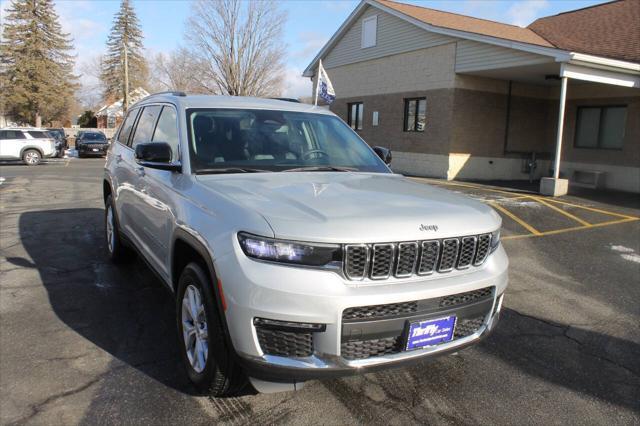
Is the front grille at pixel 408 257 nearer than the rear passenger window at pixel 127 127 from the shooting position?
Yes

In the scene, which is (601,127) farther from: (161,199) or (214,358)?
(214,358)

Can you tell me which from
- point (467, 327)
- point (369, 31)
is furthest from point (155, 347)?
point (369, 31)

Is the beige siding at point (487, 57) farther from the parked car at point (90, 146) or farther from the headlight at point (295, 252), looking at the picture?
the parked car at point (90, 146)

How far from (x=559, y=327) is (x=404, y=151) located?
1520cm

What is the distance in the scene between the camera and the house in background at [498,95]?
15.3 m

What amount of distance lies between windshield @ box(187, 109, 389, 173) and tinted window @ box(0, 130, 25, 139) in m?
22.8

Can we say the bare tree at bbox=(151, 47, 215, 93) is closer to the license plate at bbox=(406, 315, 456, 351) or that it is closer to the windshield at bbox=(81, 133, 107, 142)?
the windshield at bbox=(81, 133, 107, 142)

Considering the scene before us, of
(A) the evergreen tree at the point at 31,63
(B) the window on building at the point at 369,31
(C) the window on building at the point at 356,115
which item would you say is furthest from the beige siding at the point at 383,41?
(A) the evergreen tree at the point at 31,63

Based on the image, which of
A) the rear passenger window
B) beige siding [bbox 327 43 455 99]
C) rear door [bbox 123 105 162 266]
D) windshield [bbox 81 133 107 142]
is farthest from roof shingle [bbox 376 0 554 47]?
windshield [bbox 81 133 107 142]

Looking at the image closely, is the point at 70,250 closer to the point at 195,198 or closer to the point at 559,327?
the point at 195,198

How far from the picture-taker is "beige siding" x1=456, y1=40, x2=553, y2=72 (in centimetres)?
1362

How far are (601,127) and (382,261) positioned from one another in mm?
16617

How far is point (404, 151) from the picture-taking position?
19.2m

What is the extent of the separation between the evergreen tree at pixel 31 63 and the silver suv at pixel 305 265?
5225 centimetres
